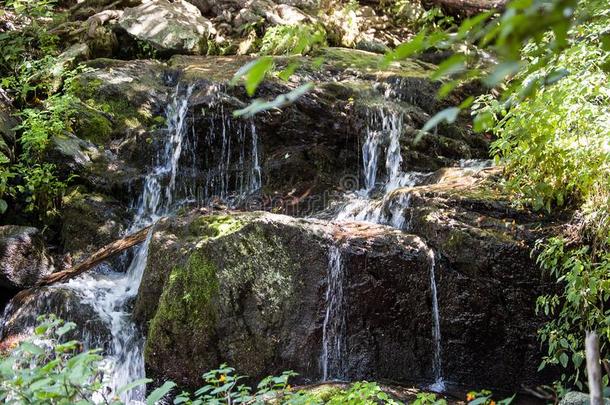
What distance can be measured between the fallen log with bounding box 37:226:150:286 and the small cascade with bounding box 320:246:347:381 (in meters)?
2.73

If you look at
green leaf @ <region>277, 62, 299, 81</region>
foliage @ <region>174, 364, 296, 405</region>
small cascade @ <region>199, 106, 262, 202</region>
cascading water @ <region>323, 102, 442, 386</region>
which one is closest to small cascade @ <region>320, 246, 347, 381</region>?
cascading water @ <region>323, 102, 442, 386</region>

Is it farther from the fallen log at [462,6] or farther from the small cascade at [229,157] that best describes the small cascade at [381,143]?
the fallen log at [462,6]

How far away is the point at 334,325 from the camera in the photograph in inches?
219

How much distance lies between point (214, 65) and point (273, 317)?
230 inches

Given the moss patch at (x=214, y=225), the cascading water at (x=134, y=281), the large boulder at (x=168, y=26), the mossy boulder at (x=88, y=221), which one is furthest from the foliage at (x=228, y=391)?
the large boulder at (x=168, y=26)

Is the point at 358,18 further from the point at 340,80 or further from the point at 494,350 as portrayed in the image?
the point at 494,350

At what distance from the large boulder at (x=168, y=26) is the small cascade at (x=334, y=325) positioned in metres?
6.70

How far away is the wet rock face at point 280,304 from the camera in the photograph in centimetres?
544

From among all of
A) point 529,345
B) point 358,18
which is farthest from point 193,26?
point 529,345

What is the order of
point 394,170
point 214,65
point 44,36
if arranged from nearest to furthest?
point 394,170, point 214,65, point 44,36

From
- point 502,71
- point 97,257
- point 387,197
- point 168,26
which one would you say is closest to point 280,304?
point 387,197

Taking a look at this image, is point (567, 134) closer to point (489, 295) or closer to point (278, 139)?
point (489, 295)

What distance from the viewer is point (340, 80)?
9.76 meters

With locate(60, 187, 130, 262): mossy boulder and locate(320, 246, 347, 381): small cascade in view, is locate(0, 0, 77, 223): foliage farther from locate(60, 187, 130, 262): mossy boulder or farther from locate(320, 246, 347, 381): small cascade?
locate(320, 246, 347, 381): small cascade
